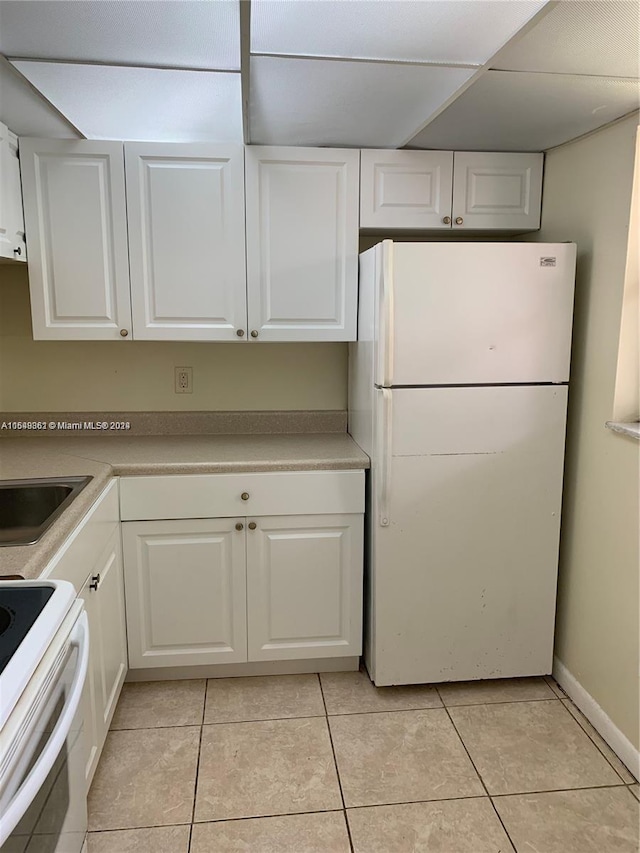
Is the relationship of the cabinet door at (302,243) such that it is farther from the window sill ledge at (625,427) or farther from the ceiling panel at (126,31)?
the window sill ledge at (625,427)

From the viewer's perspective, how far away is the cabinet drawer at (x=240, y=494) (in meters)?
2.37

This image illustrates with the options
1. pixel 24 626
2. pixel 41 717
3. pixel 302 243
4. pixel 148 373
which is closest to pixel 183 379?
pixel 148 373

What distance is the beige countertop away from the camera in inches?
88.7

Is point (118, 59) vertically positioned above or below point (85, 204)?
above

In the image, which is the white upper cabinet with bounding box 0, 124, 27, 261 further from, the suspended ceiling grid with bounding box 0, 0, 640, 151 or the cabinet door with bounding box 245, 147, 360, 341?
the cabinet door with bounding box 245, 147, 360, 341

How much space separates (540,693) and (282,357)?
170 cm

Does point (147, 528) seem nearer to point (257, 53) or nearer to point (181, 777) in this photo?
point (181, 777)

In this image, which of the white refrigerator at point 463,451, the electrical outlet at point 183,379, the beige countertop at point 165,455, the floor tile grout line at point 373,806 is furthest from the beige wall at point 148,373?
the floor tile grout line at point 373,806

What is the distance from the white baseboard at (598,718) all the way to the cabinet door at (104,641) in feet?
5.37

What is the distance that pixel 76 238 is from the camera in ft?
7.96

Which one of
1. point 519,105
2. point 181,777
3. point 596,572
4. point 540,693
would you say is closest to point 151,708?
point 181,777

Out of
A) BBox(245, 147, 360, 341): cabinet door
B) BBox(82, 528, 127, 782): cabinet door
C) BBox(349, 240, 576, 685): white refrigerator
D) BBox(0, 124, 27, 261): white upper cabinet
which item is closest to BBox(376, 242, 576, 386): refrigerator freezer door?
BBox(349, 240, 576, 685): white refrigerator

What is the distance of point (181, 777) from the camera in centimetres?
204

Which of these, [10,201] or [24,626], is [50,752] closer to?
[24,626]
